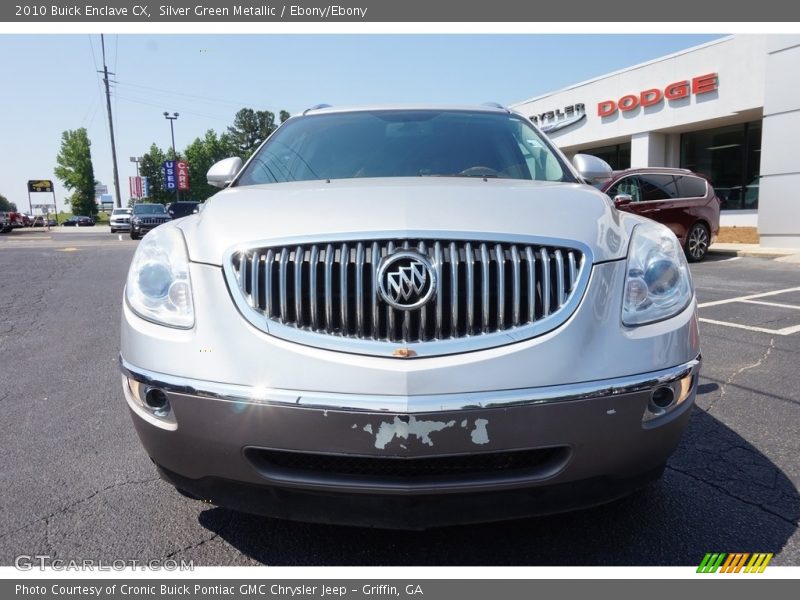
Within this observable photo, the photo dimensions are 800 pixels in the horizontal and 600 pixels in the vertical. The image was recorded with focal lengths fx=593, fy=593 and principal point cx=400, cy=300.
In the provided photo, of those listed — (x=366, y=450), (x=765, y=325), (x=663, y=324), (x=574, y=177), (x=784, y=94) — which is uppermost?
(x=784, y=94)

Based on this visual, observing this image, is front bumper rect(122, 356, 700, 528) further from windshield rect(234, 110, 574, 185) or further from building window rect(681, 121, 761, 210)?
building window rect(681, 121, 761, 210)

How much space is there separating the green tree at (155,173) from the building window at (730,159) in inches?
3060

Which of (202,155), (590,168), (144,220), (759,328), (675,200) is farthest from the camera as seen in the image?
(202,155)

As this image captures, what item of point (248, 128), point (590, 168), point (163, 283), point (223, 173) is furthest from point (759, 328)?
point (248, 128)

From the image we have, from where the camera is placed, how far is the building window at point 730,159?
19.3 m

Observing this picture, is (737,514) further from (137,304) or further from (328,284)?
(137,304)

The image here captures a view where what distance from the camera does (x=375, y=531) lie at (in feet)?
7.01

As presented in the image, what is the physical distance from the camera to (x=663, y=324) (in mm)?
1884

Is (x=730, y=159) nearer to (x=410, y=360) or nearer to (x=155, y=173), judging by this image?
(x=410, y=360)

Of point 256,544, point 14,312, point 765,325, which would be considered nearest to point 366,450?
point 256,544

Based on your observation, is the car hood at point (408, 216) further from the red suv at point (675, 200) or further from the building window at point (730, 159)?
the building window at point (730, 159)

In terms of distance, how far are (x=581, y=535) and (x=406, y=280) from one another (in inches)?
44.8

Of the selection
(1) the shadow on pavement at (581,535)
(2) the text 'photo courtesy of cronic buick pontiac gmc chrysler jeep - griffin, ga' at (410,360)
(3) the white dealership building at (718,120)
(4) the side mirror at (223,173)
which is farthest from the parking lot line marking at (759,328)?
(3) the white dealership building at (718,120)

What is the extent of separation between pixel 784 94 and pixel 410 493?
52.5 feet
